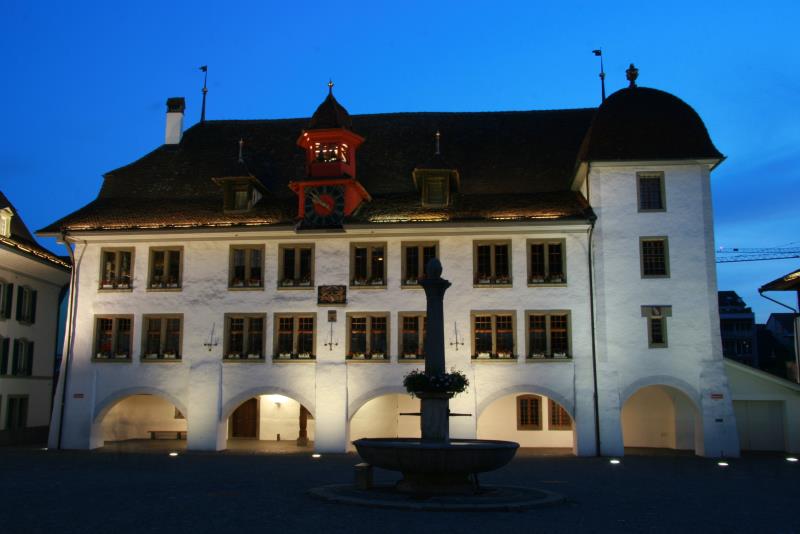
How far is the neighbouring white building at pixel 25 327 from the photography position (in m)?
33.7

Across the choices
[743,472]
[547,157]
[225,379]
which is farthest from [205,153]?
[743,472]

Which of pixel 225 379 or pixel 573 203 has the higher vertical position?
pixel 573 203

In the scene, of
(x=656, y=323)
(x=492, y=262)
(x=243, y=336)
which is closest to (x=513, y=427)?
(x=492, y=262)

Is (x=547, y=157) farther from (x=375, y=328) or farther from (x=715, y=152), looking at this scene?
(x=375, y=328)

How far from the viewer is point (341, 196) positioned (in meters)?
31.0

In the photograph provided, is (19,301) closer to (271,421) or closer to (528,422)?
(271,421)

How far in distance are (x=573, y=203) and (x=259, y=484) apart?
1723 cm

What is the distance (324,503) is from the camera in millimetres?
15188

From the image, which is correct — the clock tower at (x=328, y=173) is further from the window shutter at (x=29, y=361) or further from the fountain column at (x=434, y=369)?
the window shutter at (x=29, y=361)

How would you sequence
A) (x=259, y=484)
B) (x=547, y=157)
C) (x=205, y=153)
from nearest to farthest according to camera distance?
(x=259, y=484), (x=547, y=157), (x=205, y=153)

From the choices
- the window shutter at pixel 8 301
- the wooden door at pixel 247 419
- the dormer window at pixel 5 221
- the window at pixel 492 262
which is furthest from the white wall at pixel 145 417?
the window at pixel 492 262

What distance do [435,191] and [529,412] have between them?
9322 millimetres

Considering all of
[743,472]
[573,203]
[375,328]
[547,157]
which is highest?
[547,157]

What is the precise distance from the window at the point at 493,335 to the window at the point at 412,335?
1867mm
